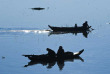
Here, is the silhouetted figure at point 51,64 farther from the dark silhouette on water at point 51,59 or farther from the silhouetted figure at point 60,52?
the silhouetted figure at point 60,52

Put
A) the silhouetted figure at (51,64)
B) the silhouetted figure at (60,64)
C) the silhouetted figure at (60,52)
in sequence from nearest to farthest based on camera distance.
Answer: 1. the silhouetted figure at (60,64)
2. the silhouetted figure at (51,64)
3. the silhouetted figure at (60,52)

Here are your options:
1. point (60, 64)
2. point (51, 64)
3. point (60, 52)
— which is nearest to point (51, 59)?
point (51, 64)

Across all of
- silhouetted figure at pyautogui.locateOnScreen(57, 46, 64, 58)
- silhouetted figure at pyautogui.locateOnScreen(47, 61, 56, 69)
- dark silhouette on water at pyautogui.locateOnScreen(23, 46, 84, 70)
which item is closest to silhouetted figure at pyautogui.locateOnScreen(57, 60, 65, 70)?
dark silhouette on water at pyautogui.locateOnScreen(23, 46, 84, 70)

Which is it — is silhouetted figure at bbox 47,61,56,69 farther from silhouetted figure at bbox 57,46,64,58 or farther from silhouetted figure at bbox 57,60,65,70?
silhouetted figure at bbox 57,46,64,58

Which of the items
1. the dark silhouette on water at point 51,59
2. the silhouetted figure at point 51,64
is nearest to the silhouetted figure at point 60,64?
the dark silhouette on water at point 51,59

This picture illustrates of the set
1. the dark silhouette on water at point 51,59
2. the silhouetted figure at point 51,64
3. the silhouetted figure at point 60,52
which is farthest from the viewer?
the silhouetted figure at point 60,52

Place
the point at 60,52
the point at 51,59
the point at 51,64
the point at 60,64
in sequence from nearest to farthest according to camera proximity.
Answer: the point at 51,64 < the point at 60,64 < the point at 51,59 < the point at 60,52

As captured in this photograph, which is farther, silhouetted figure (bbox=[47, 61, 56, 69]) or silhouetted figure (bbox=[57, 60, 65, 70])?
silhouetted figure (bbox=[47, 61, 56, 69])

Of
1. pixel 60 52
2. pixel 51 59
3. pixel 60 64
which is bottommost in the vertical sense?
pixel 60 64

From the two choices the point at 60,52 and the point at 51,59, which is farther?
the point at 60,52

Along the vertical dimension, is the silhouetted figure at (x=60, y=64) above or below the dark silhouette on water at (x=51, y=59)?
below

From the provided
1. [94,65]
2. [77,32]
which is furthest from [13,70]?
[77,32]

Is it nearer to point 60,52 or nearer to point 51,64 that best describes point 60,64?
point 51,64

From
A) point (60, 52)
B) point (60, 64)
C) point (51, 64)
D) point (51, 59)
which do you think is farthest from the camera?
point (60, 52)
